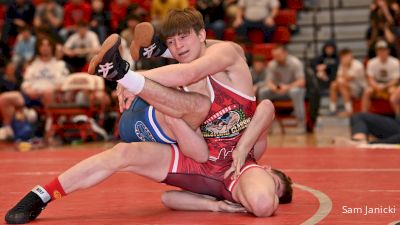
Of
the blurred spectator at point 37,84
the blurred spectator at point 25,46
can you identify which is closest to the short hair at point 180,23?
the blurred spectator at point 37,84

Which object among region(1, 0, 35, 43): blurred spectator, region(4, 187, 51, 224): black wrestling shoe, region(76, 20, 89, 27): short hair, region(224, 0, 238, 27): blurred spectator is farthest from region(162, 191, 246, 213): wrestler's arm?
region(1, 0, 35, 43): blurred spectator

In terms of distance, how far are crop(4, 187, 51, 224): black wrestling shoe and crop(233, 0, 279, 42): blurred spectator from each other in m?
9.09

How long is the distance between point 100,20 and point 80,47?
1169 millimetres

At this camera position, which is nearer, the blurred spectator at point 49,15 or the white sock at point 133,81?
the white sock at point 133,81

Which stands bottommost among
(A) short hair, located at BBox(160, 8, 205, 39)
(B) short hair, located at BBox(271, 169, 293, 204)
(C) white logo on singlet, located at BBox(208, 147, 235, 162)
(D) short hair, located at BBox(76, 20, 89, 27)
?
(D) short hair, located at BBox(76, 20, 89, 27)

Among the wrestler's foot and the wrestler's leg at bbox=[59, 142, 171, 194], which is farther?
the wrestler's leg at bbox=[59, 142, 171, 194]

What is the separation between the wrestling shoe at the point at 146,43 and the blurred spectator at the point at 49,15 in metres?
8.86

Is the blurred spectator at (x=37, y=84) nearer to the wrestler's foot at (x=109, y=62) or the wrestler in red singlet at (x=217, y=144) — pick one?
the wrestler in red singlet at (x=217, y=144)

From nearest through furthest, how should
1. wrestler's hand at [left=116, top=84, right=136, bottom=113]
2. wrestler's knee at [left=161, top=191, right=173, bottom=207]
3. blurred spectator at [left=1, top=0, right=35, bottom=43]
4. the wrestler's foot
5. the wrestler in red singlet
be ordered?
1. the wrestler's foot
2. wrestler's hand at [left=116, top=84, right=136, bottom=113]
3. the wrestler in red singlet
4. wrestler's knee at [left=161, top=191, right=173, bottom=207]
5. blurred spectator at [left=1, top=0, right=35, bottom=43]

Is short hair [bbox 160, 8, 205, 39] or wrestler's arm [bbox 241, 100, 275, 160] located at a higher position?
short hair [bbox 160, 8, 205, 39]

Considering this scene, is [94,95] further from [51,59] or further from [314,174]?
[314,174]

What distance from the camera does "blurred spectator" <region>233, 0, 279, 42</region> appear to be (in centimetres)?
1326

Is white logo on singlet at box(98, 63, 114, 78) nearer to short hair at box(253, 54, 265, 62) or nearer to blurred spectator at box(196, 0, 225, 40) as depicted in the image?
short hair at box(253, 54, 265, 62)

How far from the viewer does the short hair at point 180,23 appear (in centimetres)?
455
